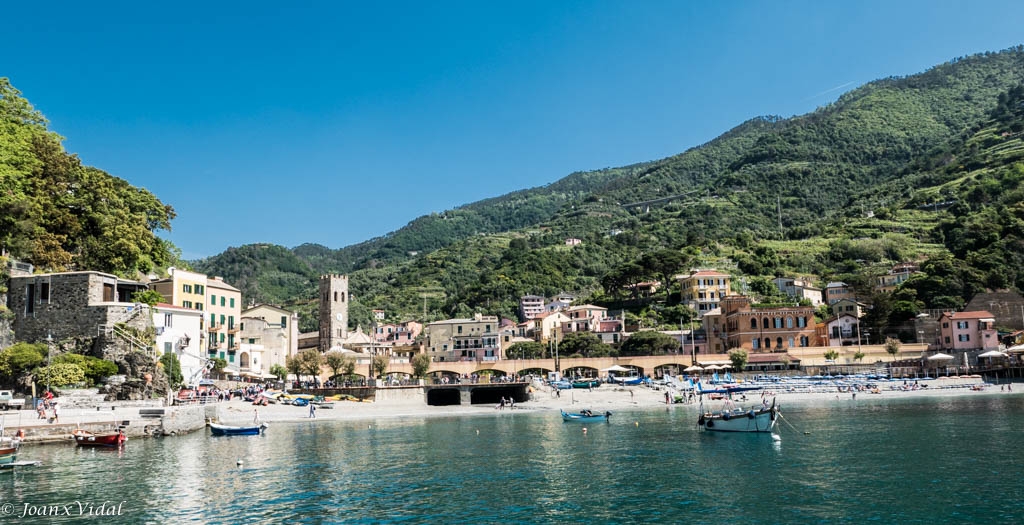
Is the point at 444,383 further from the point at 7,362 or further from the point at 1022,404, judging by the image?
the point at 1022,404

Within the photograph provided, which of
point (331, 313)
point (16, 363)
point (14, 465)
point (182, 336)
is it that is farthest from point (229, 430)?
point (331, 313)

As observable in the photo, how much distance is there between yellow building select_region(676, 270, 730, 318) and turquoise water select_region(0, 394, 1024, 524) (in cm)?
5290

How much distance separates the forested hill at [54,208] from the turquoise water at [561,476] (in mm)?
17568

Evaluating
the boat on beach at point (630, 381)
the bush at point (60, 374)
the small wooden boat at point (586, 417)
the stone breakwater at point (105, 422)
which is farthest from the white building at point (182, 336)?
the boat on beach at point (630, 381)

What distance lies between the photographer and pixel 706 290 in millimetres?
96062

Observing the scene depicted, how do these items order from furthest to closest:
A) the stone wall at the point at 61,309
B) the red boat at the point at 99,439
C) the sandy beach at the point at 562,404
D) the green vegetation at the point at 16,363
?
the sandy beach at the point at 562,404
the stone wall at the point at 61,309
the green vegetation at the point at 16,363
the red boat at the point at 99,439

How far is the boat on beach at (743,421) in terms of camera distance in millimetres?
38094

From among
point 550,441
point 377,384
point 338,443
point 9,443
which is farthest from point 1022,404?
point 9,443

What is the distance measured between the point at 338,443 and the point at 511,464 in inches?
466

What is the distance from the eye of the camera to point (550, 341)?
90188 mm

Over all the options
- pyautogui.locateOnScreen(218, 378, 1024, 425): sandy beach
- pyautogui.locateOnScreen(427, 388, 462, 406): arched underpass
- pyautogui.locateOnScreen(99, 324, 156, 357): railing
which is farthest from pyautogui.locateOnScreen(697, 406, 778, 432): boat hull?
pyautogui.locateOnScreen(427, 388, 462, 406): arched underpass

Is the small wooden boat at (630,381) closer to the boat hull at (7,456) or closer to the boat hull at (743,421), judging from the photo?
the boat hull at (743,421)

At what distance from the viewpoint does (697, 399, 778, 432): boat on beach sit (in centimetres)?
3809

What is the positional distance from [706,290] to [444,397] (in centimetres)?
3940
